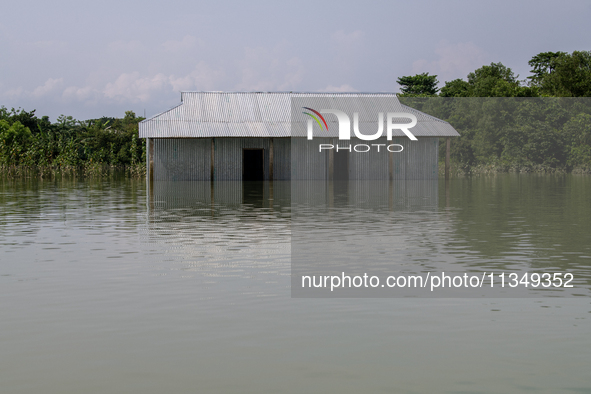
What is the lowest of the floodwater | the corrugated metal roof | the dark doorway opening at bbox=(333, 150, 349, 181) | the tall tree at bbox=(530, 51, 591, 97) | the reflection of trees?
the floodwater

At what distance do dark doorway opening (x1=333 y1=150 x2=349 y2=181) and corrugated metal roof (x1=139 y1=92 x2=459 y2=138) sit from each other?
61.5 inches

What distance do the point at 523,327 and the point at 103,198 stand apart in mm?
21711

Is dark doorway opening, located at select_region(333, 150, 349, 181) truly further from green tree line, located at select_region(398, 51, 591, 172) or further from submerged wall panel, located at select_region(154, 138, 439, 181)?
green tree line, located at select_region(398, 51, 591, 172)

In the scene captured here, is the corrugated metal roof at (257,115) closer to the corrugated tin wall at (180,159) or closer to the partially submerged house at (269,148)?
the partially submerged house at (269,148)

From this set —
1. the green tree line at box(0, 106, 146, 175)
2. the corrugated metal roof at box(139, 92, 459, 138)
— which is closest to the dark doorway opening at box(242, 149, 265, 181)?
the corrugated metal roof at box(139, 92, 459, 138)

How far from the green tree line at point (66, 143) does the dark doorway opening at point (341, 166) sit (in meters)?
16.4

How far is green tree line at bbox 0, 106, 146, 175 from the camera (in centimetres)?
5056

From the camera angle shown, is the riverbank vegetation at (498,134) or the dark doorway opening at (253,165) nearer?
the dark doorway opening at (253,165)

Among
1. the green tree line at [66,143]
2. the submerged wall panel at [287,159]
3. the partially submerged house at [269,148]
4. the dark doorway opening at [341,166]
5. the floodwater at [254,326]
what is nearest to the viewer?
the floodwater at [254,326]

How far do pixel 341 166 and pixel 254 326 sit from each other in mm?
34661

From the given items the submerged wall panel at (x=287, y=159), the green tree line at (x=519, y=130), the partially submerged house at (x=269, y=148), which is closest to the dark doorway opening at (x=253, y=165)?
the partially submerged house at (x=269, y=148)

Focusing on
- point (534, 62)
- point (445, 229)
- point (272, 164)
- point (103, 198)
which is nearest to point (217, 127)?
point (272, 164)

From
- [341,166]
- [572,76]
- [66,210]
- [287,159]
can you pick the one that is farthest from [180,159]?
[572,76]

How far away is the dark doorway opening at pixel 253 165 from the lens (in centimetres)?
4138
